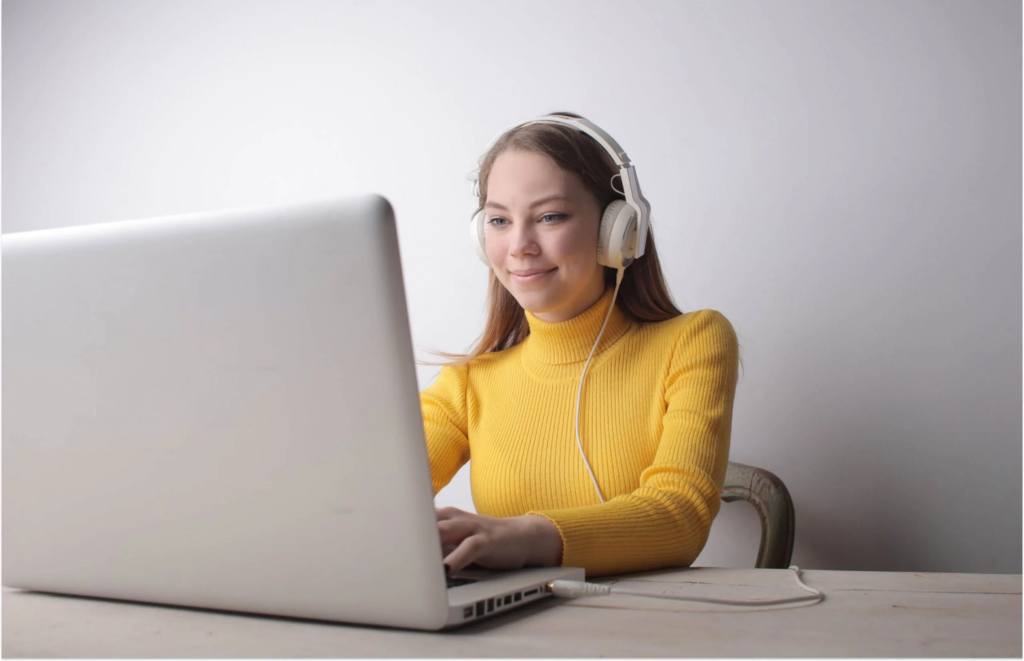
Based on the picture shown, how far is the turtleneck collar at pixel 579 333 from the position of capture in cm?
125

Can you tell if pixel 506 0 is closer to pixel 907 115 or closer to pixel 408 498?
pixel 907 115

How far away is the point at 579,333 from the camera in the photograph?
1249mm

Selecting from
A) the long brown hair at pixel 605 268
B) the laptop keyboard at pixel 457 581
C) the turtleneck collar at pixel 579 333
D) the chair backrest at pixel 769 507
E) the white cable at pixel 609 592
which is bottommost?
the chair backrest at pixel 769 507

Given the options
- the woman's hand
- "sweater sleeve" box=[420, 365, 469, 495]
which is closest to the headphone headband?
"sweater sleeve" box=[420, 365, 469, 495]

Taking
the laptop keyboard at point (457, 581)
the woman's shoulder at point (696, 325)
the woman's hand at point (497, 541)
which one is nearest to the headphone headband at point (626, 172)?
the woman's shoulder at point (696, 325)

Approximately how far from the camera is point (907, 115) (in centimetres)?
140

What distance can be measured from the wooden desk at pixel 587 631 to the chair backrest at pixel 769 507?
1.88 feet

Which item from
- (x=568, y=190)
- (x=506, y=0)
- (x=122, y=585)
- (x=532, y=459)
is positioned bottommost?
(x=532, y=459)

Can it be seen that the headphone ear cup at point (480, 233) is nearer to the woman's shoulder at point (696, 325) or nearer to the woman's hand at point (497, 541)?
the woman's shoulder at point (696, 325)

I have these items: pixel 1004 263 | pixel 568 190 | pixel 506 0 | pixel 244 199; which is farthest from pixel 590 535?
pixel 244 199

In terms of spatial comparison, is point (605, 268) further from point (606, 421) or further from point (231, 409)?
point (231, 409)

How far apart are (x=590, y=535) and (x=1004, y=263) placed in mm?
985

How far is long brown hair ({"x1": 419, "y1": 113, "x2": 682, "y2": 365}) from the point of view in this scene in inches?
46.4

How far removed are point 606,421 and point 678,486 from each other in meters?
0.24
